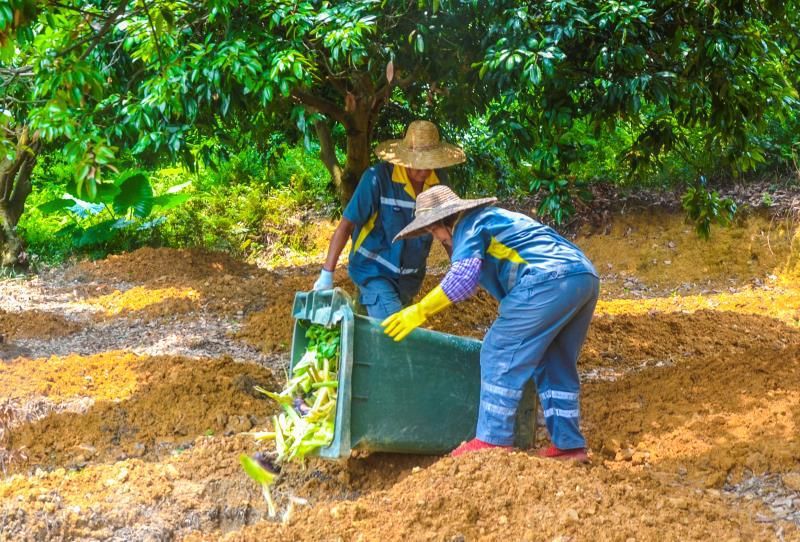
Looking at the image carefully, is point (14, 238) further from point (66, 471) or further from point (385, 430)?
point (385, 430)

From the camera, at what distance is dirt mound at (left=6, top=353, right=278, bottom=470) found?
170 inches

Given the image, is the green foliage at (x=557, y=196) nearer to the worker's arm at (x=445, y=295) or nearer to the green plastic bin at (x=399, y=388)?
the green plastic bin at (x=399, y=388)

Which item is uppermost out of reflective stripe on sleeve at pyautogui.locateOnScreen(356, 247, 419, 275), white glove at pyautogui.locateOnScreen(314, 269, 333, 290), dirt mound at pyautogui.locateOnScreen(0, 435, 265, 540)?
reflective stripe on sleeve at pyautogui.locateOnScreen(356, 247, 419, 275)

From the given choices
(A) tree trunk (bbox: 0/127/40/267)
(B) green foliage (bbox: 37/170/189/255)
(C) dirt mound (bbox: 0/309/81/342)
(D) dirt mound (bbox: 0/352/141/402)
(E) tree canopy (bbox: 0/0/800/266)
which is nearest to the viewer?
(E) tree canopy (bbox: 0/0/800/266)

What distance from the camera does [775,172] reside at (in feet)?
33.5

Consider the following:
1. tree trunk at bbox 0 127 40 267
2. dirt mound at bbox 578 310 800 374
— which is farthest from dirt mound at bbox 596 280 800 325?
tree trunk at bbox 0 127 40 267

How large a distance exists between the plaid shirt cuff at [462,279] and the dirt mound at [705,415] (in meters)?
1.26

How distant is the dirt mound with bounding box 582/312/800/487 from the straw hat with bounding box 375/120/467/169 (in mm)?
1610

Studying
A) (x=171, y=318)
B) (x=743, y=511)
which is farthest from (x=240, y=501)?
(x=171, y=318)

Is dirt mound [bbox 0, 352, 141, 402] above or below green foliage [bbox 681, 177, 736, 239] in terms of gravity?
below

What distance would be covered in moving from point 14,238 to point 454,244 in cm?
808

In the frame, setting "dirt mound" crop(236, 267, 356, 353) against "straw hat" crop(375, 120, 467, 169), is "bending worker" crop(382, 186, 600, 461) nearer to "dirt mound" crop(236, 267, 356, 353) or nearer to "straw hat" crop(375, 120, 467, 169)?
"straw hat" crop(375, 120, 467, 169)

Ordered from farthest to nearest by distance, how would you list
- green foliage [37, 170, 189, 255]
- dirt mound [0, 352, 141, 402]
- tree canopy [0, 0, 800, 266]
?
green foliage [37, 170, 189, 255] < dirt mound [0, 352, 141, 402] < tree canopy [0, 0, 800, 266]

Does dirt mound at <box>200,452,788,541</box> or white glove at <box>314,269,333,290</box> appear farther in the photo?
white glove at <box>314,269,333,290</box>
